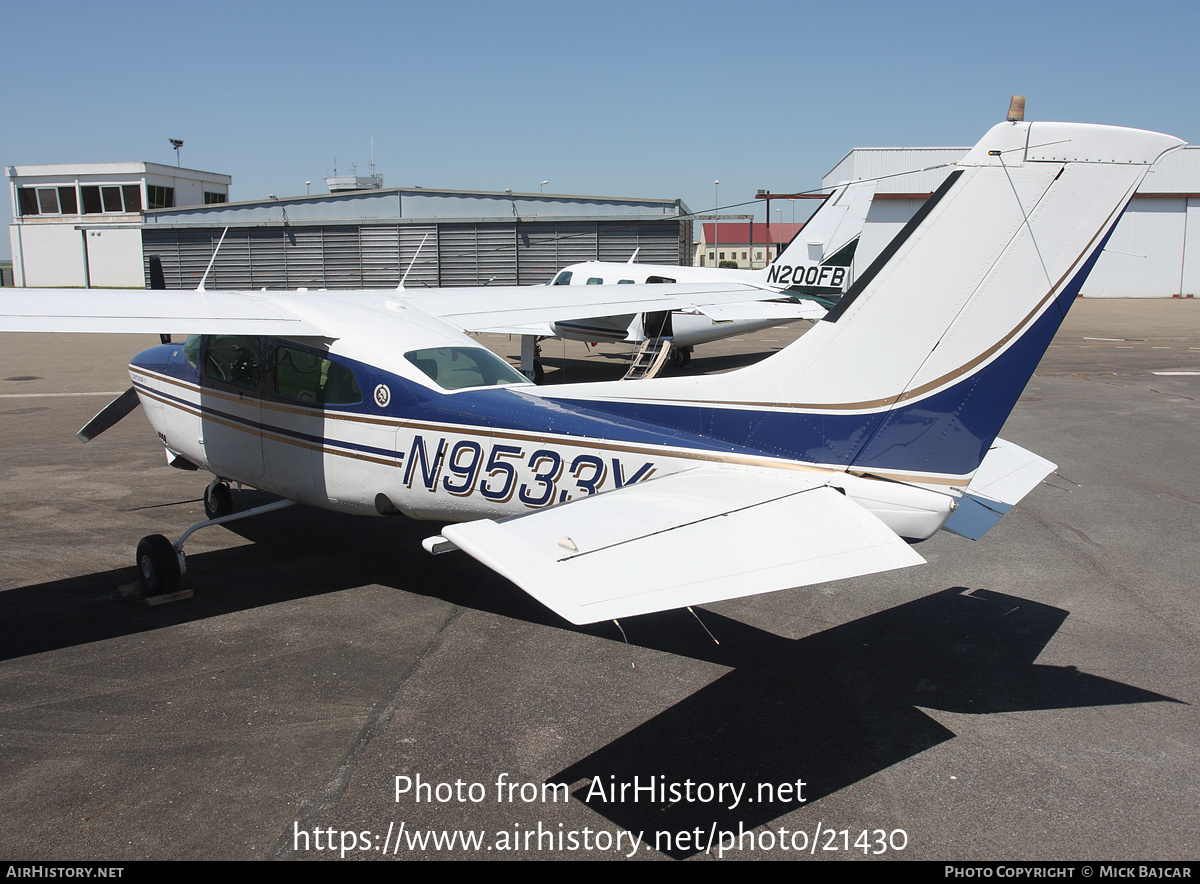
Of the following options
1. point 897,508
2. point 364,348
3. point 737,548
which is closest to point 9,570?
point 364,348

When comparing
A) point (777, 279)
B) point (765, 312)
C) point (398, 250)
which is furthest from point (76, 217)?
point (765, 312)

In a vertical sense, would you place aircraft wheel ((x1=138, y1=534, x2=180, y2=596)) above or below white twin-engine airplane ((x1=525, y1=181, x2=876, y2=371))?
below

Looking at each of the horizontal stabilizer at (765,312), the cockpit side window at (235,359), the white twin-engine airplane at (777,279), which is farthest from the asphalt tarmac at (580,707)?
the white twin-engine airplane at (777,279)

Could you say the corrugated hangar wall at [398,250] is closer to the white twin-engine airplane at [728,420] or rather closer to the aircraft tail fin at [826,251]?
the aircraft tail fin at [826,251]

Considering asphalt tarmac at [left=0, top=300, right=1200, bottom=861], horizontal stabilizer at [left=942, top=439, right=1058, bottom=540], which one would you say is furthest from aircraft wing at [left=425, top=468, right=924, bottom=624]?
asphalt tarmac at [left=0, top=300, right=1200, bottom=861]

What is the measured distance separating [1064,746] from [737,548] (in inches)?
91.0

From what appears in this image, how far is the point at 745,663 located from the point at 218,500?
571cm

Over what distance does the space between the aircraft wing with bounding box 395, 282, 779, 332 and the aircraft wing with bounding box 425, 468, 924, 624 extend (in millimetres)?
5200

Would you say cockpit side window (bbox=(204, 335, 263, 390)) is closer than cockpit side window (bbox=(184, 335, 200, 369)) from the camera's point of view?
Yes

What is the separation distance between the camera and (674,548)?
374 centimetres

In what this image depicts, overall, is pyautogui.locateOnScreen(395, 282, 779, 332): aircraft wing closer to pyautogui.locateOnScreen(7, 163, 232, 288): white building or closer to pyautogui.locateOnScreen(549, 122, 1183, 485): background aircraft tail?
pyautogui.locateOnScreen(549, 122, 1183, 485): background aircraft tail

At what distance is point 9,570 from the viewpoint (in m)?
7.21

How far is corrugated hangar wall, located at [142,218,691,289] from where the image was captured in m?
39.1
